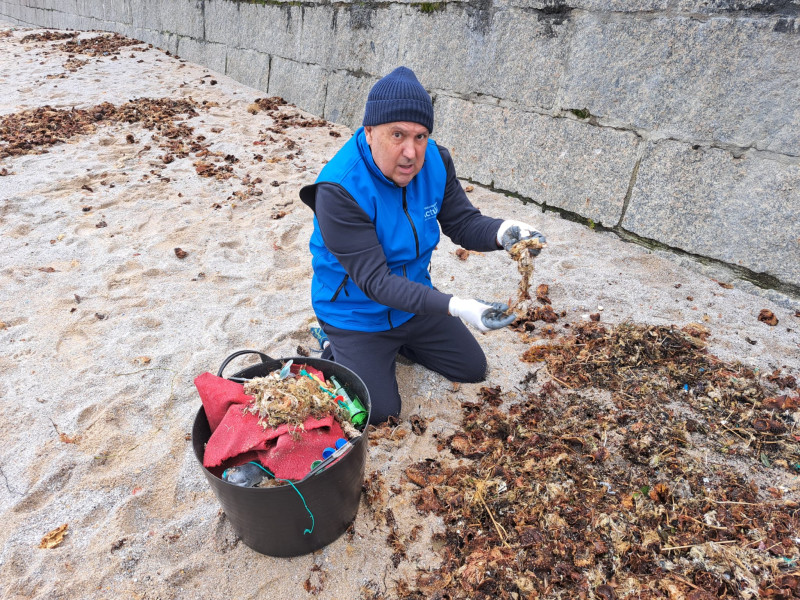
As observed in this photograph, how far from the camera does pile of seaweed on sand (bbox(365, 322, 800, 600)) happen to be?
182cm

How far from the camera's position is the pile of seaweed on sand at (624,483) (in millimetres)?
1815

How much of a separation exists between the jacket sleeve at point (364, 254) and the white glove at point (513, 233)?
0.58 meters

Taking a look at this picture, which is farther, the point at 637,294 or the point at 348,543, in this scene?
the point at 637,294

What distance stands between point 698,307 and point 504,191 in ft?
6.79

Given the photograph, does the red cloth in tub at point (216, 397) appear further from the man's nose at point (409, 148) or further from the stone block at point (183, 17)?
the stone block at point (183, 17)

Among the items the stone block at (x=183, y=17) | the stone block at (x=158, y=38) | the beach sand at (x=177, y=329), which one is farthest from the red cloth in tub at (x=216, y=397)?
the stone block at (x=158, y=38)

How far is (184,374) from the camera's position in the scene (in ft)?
9.45

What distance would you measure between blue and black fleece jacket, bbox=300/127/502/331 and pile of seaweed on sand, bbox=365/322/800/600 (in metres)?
0.74

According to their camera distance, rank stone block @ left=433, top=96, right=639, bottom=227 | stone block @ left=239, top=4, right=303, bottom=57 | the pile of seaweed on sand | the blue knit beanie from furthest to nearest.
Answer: stone block @ left=239, top=4, right=303, bottom=57
stone block @ left=433, top=96, right=639, bottom=227
the blue knit beanie
the pile of seaweed on sand

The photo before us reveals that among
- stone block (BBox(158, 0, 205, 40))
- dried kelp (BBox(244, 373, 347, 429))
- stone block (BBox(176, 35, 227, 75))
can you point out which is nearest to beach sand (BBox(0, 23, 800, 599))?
dried kelp (BBox(244, 373, 347, 429))

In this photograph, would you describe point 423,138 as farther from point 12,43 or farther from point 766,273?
point 12,43

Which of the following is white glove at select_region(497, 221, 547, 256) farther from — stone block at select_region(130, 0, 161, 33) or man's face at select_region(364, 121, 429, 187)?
stone block at select_region(130, 0, 161, 33)

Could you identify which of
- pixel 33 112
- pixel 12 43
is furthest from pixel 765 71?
pixel 12 43

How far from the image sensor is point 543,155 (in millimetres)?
4477
